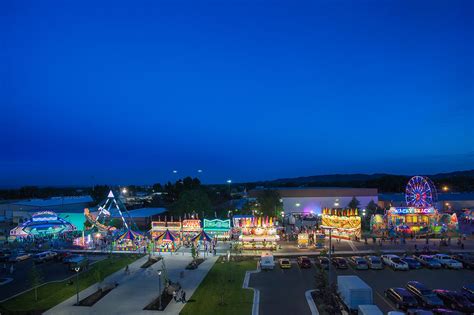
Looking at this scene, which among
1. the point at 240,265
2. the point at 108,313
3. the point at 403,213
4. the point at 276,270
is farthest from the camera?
the point at 403,213

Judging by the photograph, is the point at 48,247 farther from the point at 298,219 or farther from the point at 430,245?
the point at 430,245

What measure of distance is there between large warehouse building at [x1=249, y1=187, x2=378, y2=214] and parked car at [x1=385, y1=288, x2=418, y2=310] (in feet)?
173

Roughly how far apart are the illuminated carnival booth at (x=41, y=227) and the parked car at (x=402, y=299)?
43.4m

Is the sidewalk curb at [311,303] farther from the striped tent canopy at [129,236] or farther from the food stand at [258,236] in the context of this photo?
the striped tent canopy at [129,236]

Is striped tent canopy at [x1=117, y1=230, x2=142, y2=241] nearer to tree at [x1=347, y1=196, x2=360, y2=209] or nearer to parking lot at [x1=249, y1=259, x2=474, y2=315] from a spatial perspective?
parking lot at [x1=249, y1=259, x2=474, y2=315]

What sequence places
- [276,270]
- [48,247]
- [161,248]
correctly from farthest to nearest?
[48,247] < [161,248] < [276,270]

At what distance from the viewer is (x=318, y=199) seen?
7606 centimetres

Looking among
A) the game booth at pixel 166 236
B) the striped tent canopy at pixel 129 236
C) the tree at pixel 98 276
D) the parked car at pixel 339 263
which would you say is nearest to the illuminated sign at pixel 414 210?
the parked car at pixel 339 263

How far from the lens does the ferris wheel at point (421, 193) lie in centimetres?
4834

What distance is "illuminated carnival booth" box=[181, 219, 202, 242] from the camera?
43625 millimetres

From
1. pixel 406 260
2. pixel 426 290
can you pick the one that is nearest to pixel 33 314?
pixel 426 290

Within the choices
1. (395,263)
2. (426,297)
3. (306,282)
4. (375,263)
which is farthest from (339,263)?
(426,297)

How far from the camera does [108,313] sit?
21.7 meters

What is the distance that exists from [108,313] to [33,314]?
170 inches
